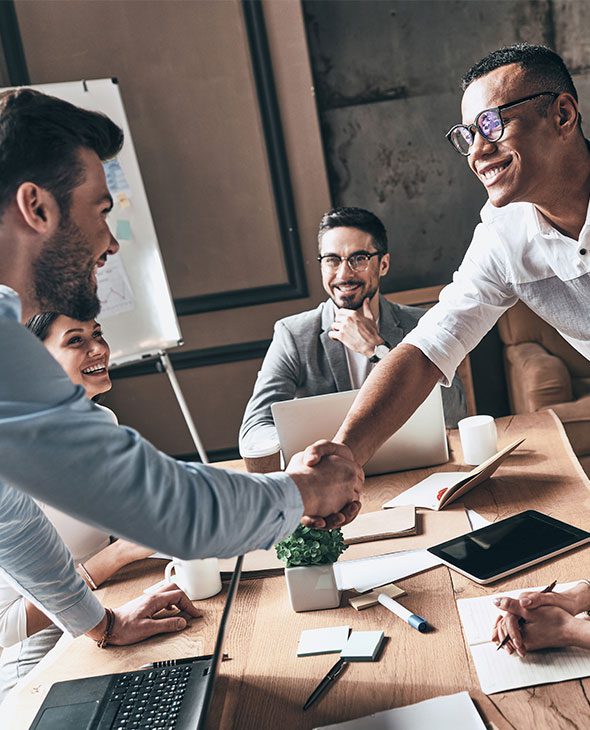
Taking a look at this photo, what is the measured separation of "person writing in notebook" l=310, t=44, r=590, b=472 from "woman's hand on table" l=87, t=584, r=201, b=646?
0.48 metres

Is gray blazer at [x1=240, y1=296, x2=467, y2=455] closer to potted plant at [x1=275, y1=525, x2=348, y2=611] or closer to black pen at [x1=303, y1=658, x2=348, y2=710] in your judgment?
potted plant at [x1=275, y1=525, x2=348, y2=611]

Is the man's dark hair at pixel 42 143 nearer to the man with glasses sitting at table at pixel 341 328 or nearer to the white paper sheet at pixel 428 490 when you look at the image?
the white paper sheet at pixel 428 490

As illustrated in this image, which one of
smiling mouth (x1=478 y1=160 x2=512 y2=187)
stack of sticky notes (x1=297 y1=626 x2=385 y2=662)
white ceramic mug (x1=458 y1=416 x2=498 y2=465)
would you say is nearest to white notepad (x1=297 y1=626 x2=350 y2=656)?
stack of sticky notes (x1=297 y1=626 x2=385 y2=662)

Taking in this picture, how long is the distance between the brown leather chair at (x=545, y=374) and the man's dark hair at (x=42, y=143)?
2512 mm

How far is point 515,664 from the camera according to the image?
109 centimetres

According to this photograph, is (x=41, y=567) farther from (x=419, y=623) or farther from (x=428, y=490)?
(x=428, y=490)

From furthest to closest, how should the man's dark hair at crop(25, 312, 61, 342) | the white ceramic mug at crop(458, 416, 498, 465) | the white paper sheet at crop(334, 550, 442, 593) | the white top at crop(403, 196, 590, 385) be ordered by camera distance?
1. the man's dark hair at crop(25, 312, 61, 342)
2. the white ceramic mug at crop(458, 416, 498, 465)
3. the white top at crop(403, 196, 590, 385)
4. the white paper sheet at crop(334, 550, 442, 593)

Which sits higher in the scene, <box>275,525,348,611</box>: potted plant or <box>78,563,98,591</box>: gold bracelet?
<box>275,525,348,611</box>: potted plant

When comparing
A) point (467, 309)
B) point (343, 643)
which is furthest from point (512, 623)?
point (467, 309)

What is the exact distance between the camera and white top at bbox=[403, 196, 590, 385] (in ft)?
5.90

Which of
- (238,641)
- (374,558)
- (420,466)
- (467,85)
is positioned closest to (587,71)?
(467,85)

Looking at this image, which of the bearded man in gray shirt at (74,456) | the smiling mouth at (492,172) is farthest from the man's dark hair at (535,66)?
the bearded man in gray shirt at (74,456)

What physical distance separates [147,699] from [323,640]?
0.27 metres

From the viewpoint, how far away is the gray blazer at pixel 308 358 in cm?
264
